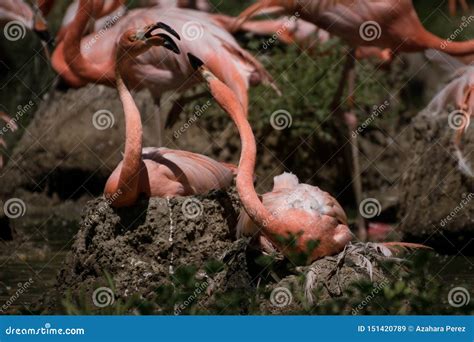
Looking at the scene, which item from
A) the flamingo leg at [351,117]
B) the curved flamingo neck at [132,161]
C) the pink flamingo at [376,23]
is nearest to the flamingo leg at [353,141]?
the flamingo leg at [351,117]

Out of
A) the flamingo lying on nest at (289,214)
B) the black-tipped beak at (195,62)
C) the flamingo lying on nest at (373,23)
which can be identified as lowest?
the flamingo lying on nest at (289,214)

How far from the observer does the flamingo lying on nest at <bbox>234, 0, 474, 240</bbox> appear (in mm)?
7633

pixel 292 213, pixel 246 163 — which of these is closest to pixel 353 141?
pixel 246 163

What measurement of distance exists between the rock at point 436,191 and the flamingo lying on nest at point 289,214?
1.33 meters

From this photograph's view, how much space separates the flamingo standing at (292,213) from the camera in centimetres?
568

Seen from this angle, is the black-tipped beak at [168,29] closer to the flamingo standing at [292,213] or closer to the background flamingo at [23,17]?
the flamingo standing at [292,213]

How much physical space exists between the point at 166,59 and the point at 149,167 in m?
1.70

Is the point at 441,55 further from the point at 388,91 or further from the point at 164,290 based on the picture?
the point at 164,290

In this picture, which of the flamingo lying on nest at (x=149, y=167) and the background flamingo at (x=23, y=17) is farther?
the background flamingo at (x=23, y=17)

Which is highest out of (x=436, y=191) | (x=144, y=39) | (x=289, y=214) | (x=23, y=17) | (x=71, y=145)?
(x=436, y=191)

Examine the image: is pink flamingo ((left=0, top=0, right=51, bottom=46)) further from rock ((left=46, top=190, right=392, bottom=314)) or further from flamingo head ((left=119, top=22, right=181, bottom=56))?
rock ((left=46, top=190, right=392, bottom=314))

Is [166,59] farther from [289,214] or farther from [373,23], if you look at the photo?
[289,214]

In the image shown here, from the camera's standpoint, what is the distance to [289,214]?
575 cm

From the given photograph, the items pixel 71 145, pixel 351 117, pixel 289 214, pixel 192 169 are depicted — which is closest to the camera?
pixel 289 214
